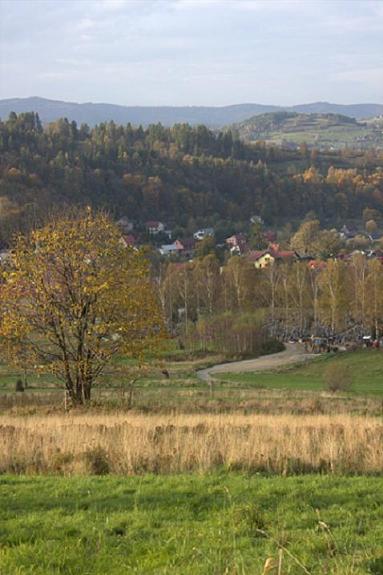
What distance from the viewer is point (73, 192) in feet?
434

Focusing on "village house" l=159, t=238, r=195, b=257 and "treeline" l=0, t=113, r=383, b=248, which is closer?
"village house" l=159, t=238, r=195, b=257

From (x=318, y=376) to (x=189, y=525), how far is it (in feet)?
142

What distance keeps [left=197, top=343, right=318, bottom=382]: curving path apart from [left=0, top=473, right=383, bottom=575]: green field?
39.3 metres

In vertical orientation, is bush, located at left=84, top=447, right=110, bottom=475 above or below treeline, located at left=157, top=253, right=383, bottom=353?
above

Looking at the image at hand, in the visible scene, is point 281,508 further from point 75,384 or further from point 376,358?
point 376,358

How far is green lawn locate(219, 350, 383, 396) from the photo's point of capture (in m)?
41.5

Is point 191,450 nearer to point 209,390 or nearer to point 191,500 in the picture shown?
point 191,500

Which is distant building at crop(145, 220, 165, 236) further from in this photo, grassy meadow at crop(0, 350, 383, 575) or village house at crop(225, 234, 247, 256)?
grassy meadow at crop(0, 350, 383, 575)

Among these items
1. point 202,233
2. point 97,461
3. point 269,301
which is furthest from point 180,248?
point 97,461

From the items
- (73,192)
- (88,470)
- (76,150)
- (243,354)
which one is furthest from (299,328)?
(76,150)

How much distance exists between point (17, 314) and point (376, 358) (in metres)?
38.8

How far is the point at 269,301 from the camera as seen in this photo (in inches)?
2911

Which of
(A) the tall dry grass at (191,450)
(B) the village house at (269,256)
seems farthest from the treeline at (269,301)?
(A) the tall dry grass at (191,450)

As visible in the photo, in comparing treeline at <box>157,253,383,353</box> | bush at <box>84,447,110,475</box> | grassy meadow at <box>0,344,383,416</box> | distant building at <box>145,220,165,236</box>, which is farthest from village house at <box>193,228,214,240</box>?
bush at <box>84,447,110,475</box>
